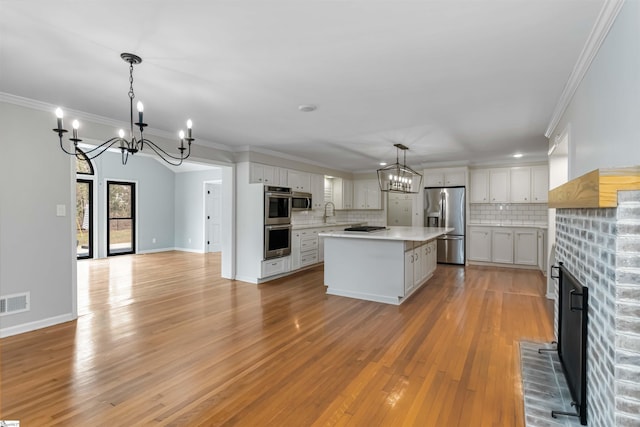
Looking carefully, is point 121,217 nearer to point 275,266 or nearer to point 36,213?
point 275,266

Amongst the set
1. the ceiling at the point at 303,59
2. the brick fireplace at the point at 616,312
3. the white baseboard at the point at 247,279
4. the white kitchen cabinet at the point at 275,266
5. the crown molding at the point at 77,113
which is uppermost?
the ceiling at the point at 303,59

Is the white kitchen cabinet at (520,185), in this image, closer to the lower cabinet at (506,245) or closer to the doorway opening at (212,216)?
the lower cabinet at (506,245)

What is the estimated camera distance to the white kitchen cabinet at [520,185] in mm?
6863

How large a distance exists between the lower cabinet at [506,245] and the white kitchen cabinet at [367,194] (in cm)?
250

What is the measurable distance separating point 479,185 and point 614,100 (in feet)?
19.1

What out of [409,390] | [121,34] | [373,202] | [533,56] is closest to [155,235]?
[373,202]

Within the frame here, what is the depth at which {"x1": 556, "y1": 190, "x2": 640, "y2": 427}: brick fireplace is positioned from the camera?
127cm

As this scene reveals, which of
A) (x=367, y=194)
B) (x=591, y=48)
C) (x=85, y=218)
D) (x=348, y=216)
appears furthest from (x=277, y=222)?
(x=85, y=218)

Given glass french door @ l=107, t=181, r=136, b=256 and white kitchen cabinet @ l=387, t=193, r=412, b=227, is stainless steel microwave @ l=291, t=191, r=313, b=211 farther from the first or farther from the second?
glass french door @ l=107, t=181, r=136, b=256

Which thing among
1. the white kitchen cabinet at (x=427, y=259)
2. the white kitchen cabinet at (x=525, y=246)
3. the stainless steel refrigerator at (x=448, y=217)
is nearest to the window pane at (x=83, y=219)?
the white kitchen cabinet at (x=427, y=259)

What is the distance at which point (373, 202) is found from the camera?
8.80 meters

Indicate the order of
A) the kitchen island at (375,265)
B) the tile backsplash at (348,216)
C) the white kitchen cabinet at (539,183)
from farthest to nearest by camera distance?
1. the tile backsplash at (348,216)
2. the white kitchen cabinet at (539,183)
3. the kitchen island at (375,265)

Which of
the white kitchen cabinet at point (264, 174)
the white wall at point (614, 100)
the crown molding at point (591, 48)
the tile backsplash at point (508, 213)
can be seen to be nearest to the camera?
the white wall at point (614, 100)

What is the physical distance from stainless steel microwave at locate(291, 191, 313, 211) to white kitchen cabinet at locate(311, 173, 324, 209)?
308 millimetres
